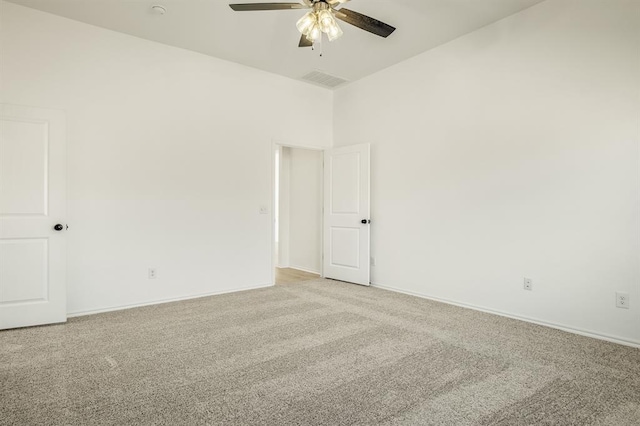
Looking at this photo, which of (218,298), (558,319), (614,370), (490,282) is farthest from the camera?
(218,298)

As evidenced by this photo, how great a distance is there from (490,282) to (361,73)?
3.30 metres

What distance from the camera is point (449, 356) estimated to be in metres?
2.58

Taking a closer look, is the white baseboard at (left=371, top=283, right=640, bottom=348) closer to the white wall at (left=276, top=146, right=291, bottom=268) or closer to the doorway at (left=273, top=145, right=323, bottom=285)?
the doorway at (left=273, top=145, right=323, bottom=285)

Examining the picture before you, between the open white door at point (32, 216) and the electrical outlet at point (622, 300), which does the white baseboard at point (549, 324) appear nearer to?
the electrical outlet at point (622, 300)

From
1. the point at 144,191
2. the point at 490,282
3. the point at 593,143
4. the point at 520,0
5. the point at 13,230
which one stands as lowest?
the point at 490,282

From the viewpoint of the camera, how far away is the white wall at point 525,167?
2.92 m

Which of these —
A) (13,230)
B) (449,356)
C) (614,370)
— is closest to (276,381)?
(449,356)

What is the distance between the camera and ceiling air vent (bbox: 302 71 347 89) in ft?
16.6

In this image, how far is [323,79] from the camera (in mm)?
5246

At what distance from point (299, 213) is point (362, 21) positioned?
4.16 metres

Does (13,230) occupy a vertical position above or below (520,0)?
below

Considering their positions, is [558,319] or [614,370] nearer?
[614,370]

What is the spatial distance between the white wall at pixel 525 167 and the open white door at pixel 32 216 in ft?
12.4

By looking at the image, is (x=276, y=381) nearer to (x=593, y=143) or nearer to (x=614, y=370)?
(x=614, y=370)
